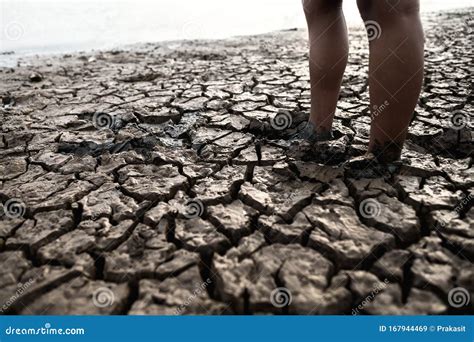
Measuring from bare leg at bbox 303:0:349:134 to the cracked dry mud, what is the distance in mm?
283

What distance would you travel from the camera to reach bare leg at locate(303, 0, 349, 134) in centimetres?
157

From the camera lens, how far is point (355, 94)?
8.43 ft

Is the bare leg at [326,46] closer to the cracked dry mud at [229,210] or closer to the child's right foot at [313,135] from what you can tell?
the child's right foot at [313,135]

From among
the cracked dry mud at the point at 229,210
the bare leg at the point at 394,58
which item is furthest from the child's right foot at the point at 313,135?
the bare leg at the point at 394,58

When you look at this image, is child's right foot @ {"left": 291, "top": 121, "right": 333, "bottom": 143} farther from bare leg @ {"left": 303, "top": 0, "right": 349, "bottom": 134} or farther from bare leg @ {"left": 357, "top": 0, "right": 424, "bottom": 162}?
bare leg @ {"left": 357, "top": 0, "right": 424, "bottom": 162}

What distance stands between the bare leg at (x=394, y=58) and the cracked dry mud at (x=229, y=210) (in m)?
0.27

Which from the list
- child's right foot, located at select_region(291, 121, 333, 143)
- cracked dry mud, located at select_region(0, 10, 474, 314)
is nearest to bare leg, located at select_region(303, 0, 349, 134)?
child's right foot, located at select_region(291, 121, 333, 143)

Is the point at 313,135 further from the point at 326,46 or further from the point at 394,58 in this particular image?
the point at 394,58

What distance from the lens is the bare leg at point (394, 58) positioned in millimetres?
1257

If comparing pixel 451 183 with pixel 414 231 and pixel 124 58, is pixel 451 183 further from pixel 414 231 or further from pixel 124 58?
pixel 124 58

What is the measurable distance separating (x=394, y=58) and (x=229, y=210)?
0.86 meters

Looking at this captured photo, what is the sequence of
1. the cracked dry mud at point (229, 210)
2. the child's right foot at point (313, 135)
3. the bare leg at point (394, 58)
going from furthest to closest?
the child's right foot at point (313, 135)
the bare leg at point (394, 58)
the cracked dry mud at point (229, 210)

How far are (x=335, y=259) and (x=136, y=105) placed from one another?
2.01m

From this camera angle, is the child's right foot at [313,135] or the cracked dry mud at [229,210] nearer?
the cracked dry mud at [229,210]
